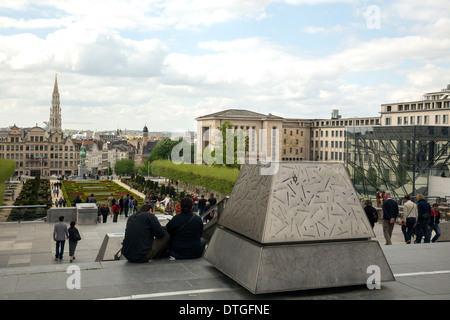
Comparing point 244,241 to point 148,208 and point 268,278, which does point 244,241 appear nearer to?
point 268,278

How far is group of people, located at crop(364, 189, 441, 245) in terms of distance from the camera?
520 inches

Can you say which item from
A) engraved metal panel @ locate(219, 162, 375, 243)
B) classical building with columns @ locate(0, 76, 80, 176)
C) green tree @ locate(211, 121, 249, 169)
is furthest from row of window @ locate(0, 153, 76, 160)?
engraved metal panel @ locate(219, 162, 375, 243)

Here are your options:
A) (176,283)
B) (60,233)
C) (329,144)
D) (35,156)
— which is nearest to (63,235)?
(60,233)

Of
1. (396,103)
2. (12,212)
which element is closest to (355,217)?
(12,212)

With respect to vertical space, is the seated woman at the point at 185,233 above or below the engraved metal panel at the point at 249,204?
below

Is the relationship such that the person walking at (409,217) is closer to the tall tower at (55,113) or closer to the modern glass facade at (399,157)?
the modern glass facade at (399,157)

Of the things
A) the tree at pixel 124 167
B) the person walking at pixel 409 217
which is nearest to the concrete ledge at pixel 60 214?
the person walking at pixel 409 217

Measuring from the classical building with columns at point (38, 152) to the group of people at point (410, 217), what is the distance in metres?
116

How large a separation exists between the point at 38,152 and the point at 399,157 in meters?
107

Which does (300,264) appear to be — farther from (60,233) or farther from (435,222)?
(60,233)

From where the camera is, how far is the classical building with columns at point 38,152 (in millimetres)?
115875

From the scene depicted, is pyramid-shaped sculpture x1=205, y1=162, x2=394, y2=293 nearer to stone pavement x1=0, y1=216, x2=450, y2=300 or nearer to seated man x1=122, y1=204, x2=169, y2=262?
stone pavement x1=0, y1=216, x2=450, y2=300

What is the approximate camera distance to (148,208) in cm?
807

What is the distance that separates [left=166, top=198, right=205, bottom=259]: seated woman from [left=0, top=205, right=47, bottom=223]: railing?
16.3 metres
